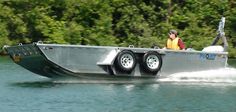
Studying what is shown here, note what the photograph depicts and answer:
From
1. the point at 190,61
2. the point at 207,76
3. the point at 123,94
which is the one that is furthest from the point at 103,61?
the point at 207,76

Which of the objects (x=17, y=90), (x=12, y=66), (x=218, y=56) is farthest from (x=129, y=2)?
(x=17, y=90)

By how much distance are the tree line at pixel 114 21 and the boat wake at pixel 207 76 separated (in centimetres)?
982

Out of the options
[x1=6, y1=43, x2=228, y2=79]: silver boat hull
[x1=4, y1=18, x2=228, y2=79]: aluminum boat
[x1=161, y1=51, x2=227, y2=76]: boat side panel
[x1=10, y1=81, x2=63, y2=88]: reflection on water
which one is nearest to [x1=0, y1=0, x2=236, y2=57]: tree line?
[x1=161, y1=51, x2=227, y2=76]: boat side panel

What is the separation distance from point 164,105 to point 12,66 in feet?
34.4

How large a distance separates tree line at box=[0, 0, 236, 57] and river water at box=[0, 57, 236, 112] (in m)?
9.02

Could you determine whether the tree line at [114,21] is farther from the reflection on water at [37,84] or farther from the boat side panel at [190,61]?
the reflection on water at [37,84]

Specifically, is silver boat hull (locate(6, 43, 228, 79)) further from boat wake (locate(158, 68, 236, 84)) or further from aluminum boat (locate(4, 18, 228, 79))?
boat wake (locate(158, 68, 236, 84))

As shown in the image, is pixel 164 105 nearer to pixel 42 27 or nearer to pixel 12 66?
pixel 12 66

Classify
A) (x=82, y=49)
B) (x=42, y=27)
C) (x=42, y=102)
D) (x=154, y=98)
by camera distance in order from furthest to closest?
(x=42, y=27), (x=82, y=49), (x=154, y=98), (x=42, y=102)

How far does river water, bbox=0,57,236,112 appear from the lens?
1520 centimetres

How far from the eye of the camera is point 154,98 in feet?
55.6

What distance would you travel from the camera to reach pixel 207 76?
2075 cm

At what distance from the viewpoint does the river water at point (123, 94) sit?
15.2 m

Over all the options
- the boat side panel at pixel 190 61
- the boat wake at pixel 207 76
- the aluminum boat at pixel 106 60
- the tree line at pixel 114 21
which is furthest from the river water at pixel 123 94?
the tree line at pixel 114 21
